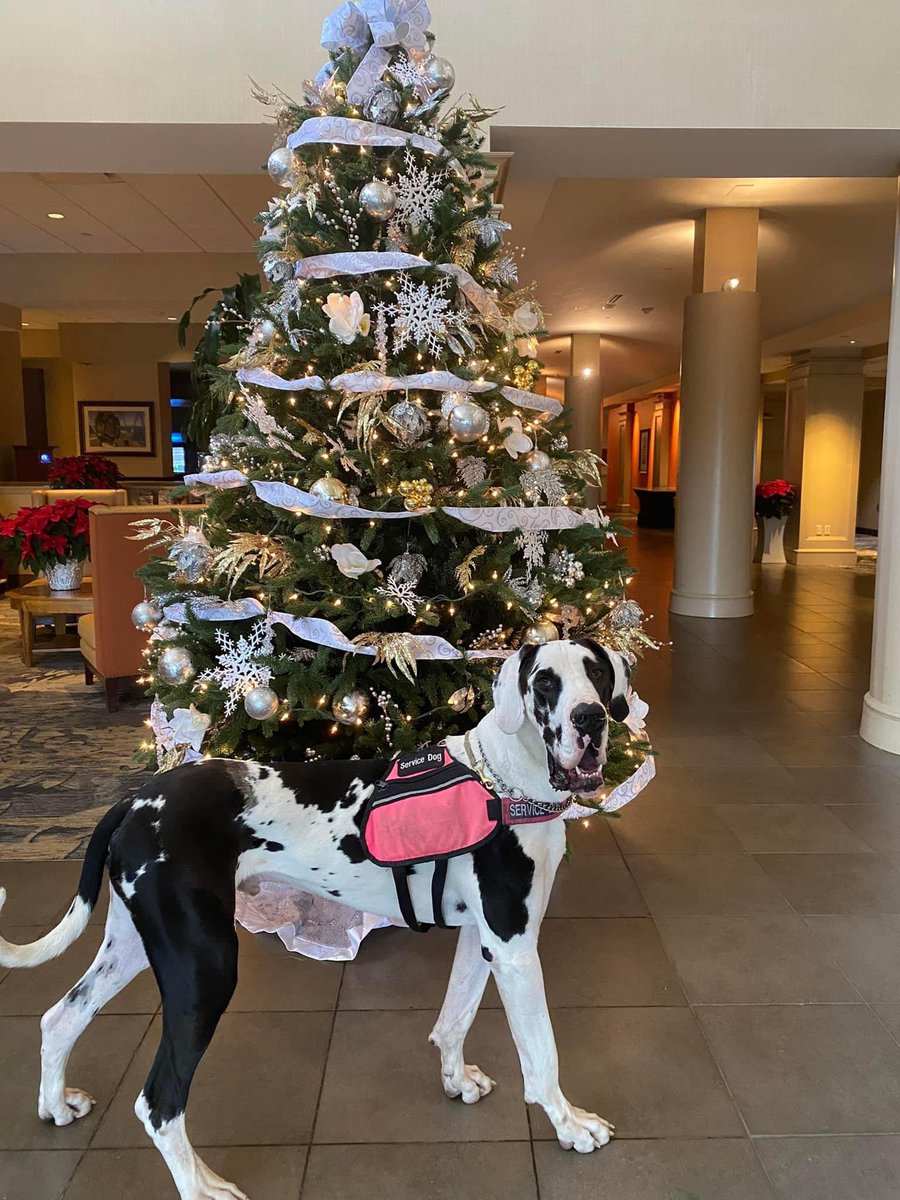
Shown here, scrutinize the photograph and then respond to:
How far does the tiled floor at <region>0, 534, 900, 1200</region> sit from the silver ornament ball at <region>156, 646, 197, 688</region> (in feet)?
2.70

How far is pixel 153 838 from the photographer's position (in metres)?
1.47

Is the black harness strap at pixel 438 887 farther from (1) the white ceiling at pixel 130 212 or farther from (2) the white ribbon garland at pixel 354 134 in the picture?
(1) the white ceiling at pixel 130 212

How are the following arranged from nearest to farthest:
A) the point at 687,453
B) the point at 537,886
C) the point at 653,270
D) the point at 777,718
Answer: the point at 537,886
the point at 777,718
the point at 687,453
the point at 653,270

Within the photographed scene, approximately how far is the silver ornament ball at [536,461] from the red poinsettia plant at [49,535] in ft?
13.3

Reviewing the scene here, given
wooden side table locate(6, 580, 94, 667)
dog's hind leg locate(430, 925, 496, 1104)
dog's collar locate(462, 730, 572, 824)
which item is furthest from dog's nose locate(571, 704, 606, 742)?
wooden side table locate(6, 580, 94, 667)

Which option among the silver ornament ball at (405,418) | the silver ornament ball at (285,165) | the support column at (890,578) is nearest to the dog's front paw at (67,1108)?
the silver ornament ball at (405,418)

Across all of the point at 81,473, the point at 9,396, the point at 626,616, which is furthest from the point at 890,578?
the point at 9,396

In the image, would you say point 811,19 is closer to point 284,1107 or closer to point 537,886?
point 537,886

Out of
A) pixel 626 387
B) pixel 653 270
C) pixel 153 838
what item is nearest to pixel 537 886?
pixel 153 838

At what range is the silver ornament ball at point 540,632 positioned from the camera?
2312mm

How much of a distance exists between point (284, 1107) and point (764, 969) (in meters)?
1.32

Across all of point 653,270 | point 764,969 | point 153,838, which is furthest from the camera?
point 653,270

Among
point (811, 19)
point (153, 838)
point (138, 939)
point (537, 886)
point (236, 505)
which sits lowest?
point (138, 939)

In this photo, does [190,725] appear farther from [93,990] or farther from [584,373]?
[584,373]
